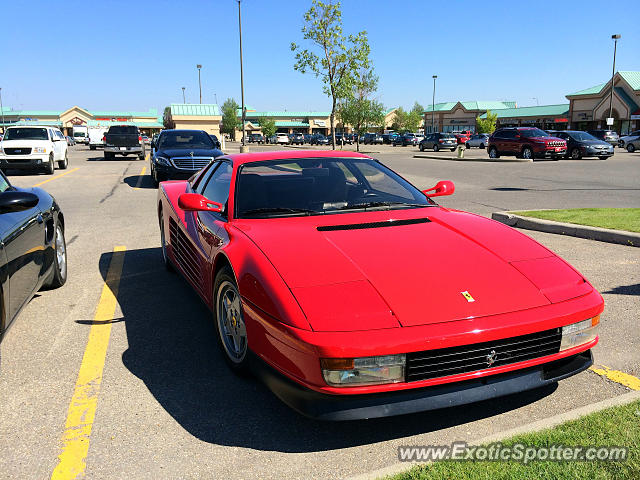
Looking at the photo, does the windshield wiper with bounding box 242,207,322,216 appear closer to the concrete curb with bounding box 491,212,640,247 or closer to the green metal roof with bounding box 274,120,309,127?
the concrete curb with bounding box 491,212,640,247

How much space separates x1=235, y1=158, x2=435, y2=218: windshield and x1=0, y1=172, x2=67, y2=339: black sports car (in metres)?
1.50

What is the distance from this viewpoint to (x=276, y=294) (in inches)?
107

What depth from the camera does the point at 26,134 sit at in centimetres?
2130

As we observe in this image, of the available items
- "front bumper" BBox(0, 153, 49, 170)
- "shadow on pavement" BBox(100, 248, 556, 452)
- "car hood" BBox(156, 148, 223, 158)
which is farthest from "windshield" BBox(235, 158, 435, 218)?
"front bumper" BBox(0, 153, 49, 170)

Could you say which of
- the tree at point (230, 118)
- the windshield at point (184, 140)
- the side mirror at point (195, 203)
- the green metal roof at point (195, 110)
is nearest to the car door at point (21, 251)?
the side mirror at point (195, 203)

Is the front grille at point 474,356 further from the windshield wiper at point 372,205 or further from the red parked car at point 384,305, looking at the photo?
the windshield wiper at point 372,205

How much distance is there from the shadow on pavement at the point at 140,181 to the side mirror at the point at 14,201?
11887mm

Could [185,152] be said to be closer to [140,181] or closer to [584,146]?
[140,181]

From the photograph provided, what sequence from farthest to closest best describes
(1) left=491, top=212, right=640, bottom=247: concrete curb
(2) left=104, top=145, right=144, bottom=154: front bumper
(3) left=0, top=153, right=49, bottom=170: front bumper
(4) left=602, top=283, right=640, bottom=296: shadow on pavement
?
(2) left=104, top=145, right=144, bottom=154: front bumper
(3) left=0, top=153, right=49, bottom=170: front bumper
(1) left=491, top=212, right=640, bottom=247: concrete curb
(4) left=602, top=283, right=640, bottom=296: shadow on pavement

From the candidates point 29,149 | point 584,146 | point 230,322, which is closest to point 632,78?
point 584,146

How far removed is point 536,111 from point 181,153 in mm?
73080

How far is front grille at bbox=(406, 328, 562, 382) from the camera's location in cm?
248

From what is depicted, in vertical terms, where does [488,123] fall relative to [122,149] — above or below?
above

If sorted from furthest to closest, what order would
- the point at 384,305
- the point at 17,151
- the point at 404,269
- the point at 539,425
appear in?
1. the point at 17,151
2. the point at 404,269
3. the point at 539,425
4. the point at 384,305
